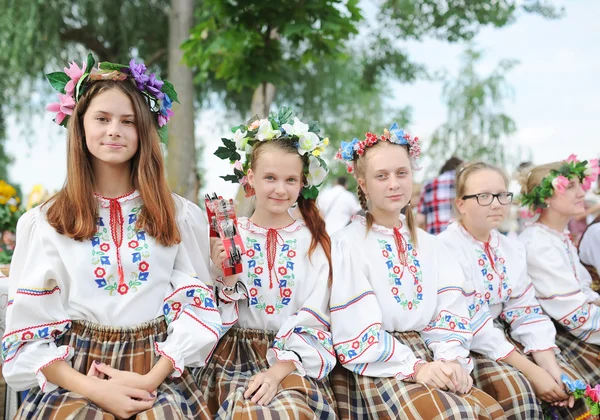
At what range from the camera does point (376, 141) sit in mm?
2725

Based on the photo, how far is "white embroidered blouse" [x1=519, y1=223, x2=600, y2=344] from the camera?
2.99 metres

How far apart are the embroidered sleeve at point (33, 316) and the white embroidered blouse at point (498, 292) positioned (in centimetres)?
187

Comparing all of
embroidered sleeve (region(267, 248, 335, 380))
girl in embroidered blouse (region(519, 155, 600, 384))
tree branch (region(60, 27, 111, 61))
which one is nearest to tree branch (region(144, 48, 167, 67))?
tree branch (region(60, 27, 111, 61))

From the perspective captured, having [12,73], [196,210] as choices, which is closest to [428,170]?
[12,73]

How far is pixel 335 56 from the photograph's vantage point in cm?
488

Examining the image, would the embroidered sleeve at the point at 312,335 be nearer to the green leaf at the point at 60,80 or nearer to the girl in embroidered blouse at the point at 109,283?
the girl in embroidered blouse at the point at 109,283

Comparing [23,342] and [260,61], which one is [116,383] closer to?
[23,342]

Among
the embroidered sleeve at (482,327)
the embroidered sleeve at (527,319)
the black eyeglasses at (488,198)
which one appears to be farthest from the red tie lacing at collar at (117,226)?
the embroidered sleeve at (527,319)

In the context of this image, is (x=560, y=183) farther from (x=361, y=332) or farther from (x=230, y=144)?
(x=230, y=144)

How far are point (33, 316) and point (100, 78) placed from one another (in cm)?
96

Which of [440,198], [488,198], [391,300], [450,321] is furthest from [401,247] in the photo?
[440,198]

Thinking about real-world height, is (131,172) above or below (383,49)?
below

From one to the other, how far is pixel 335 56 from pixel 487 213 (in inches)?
97.5

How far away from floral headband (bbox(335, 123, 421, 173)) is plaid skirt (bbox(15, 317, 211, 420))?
1236mm
